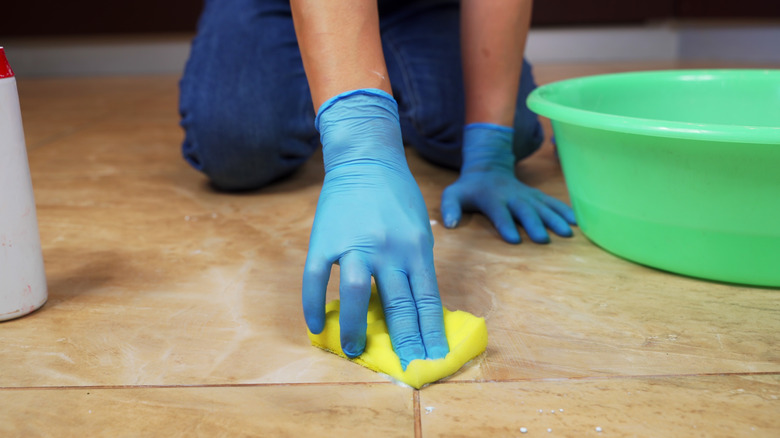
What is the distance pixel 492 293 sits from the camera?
2.54 ft

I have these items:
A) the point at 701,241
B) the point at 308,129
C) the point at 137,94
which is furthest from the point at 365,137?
the point at 137,94

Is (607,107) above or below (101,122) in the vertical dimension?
above

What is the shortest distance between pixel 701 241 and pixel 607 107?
Answer: 334 millimetres

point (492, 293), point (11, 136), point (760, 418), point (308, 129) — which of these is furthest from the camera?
point (308, 129)

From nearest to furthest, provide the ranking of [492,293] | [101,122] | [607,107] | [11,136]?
[11,136] < [492,293] < [607,107] < [101,122]

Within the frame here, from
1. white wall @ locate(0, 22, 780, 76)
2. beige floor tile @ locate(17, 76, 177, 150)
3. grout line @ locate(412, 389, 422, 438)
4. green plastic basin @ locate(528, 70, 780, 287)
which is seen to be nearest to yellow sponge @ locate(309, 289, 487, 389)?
grout line @ locate(412, 389, 422, 438)

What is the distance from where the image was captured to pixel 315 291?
629 millimetres

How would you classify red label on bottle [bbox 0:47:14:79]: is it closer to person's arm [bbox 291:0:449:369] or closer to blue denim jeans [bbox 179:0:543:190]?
person's arm [bbox 291:0:449:369]

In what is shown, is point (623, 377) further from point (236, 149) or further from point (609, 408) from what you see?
point (236, 149)

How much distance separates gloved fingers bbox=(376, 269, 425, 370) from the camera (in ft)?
1.98

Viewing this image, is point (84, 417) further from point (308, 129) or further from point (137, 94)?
point (137, 94)

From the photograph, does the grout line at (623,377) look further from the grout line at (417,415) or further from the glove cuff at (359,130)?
the glove cuff at (359,130)

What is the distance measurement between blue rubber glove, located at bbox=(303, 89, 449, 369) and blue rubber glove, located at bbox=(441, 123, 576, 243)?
0.28m

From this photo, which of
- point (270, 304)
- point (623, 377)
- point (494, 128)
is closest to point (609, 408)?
point (623, 377)
